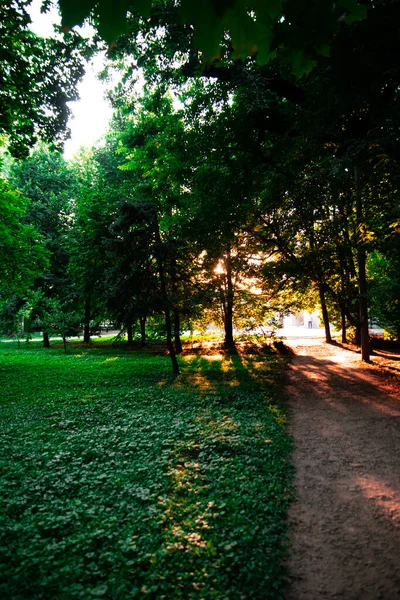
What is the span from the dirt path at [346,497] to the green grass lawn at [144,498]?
0.89 ft

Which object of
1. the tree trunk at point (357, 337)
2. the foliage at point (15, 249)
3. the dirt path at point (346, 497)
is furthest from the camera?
the tree trunk at point (357, 337)

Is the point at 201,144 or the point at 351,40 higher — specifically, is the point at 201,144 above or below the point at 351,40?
above

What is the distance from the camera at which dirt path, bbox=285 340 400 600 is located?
297 cm

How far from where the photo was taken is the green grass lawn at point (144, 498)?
299 centimetres

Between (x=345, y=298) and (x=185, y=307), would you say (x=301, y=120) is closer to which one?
(x=185, y=307)

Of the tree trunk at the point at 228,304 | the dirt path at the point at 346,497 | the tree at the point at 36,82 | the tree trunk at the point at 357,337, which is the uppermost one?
the tree at the point at 36,82

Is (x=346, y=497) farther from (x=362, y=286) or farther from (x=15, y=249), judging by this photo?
(x=15, y=249)

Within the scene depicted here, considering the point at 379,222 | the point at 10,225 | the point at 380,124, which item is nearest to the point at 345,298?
the point at 379,222

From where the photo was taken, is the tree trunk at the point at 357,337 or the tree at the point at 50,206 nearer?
the tree trunk at the point at 357,337

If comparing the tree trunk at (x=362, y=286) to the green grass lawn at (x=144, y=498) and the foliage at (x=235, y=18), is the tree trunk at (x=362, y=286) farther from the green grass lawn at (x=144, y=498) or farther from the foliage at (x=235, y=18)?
the foliage at (x=235, y=18)

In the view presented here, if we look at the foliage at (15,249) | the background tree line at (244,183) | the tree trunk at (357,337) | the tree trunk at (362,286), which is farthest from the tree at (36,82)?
the tree trunk at (357,337)

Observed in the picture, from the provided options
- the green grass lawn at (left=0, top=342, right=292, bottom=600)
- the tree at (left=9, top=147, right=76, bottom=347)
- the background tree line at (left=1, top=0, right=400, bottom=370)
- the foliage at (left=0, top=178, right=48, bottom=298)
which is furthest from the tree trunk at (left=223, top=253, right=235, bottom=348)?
the tree at (left=9, top=147, right=76, bottom=347)

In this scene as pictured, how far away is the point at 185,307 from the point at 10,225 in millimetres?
9068

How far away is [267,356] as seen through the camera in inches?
752
